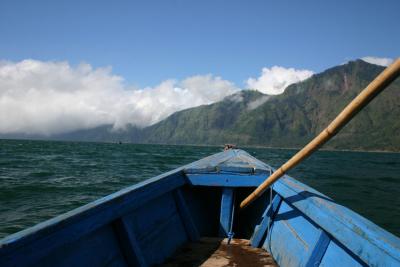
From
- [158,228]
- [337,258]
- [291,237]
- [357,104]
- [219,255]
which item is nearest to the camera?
[357,104]

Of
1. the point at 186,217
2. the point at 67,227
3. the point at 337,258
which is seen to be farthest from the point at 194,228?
the point at 67,227

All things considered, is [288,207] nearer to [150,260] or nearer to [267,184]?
[267,184]

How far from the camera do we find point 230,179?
18.5 ft

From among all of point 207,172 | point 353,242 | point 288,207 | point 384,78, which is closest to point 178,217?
point 207,172

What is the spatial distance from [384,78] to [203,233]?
4796 mm

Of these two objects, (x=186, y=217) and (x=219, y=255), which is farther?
(x=186, y=217)

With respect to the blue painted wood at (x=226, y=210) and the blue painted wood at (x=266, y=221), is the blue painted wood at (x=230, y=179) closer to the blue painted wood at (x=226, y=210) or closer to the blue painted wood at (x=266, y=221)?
the blue painted wood at (x=226, y=210)

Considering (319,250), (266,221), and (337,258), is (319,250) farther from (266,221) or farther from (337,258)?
(266,221)

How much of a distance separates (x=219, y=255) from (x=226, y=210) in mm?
1004

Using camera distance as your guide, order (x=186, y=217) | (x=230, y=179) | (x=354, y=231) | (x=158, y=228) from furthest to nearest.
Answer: (x=230, y=179), (x=186, y=217), (x=158, y=228), (x=354, y=231)

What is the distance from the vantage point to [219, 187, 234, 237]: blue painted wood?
571 centimetres

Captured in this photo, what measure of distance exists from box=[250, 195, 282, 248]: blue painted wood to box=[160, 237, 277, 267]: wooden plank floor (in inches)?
5.4

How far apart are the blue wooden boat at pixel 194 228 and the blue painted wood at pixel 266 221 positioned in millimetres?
16

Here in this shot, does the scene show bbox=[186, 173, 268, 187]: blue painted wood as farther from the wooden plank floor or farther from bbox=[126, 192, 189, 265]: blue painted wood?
the wooden plank floor
